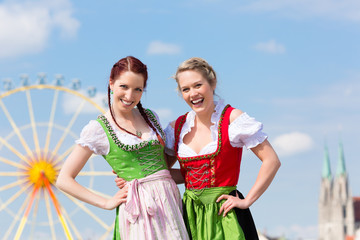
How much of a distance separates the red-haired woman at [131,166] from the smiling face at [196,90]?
0.22 metres

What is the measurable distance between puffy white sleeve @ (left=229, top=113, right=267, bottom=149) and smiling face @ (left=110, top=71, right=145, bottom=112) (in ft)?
1.79

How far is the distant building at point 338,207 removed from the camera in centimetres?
7969

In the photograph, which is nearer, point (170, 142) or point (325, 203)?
point (170, 142)

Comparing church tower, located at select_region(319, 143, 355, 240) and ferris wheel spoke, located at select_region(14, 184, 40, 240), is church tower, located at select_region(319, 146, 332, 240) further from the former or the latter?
ferris wheel spoke, located at select_region(14, 184, 40, 240)

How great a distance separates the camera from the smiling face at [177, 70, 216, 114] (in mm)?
3369

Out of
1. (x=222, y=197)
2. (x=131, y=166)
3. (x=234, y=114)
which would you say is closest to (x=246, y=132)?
(x=234, y=114)

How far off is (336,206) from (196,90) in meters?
81.7

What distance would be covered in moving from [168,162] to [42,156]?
24.3 ft

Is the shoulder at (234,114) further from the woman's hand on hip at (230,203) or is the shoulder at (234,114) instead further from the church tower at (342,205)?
the church tower at (342,205)

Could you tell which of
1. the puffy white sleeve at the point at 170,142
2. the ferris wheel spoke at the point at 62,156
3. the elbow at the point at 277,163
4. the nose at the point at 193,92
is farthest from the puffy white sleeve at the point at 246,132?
the ferris wheel spoke at the point at 62,156

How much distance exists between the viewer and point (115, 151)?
3365 millimetres

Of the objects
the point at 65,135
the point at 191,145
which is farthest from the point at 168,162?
the point at 65,135

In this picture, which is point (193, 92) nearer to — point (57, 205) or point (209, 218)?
point (209, 218)

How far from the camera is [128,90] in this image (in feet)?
11.0
